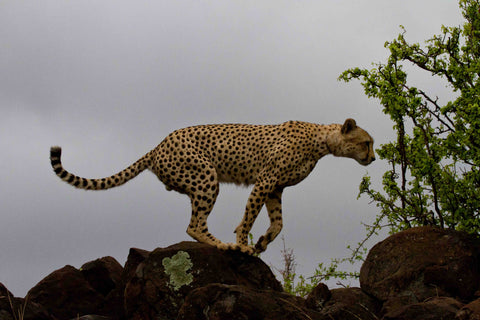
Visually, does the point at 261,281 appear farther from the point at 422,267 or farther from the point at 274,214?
the point at 422,267

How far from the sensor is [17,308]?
8758 mm

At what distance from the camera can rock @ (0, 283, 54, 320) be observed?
866 centimetres

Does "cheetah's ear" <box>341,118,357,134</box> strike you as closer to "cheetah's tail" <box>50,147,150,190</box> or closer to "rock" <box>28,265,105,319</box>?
"cheetah's tail" <box>50,147,150,190</box>

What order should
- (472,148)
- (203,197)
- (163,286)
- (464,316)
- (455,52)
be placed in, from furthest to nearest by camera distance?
(455,52) → (472,148) → (203,197) → (163,286) → (464,316)

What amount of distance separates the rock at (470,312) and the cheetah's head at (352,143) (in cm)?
368

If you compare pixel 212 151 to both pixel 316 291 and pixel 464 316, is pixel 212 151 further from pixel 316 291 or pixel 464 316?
pixel 464 316

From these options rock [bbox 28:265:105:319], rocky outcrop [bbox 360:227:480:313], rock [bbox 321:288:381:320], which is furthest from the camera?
rock [bbox 28:265:105:319]

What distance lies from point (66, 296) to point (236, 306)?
3.95 meters

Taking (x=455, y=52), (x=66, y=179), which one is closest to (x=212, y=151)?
(x=66, y=179)

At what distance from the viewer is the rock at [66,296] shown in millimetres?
9750

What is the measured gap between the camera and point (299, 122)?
32.7ft

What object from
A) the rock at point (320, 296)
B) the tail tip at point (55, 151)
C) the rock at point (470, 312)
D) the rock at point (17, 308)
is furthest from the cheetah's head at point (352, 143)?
the rock at point (17, 308)

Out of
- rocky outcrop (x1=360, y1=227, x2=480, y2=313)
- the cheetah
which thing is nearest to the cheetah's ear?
the cheetah

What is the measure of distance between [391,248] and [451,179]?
2.19m
